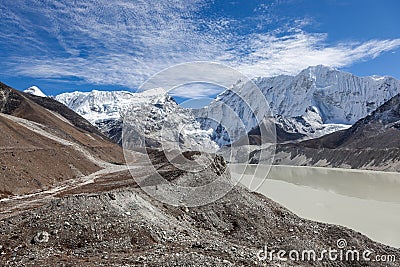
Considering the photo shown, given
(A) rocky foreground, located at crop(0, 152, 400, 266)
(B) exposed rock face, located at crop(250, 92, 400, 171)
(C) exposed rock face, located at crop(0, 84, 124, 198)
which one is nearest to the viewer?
(A) rocky foreground, located at crop(0, 152, 400, 266)

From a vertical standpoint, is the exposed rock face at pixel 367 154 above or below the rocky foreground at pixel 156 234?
below

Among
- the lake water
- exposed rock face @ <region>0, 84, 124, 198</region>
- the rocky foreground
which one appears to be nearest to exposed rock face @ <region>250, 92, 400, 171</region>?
the lake water

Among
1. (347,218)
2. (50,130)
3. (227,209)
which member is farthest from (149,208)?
(50,130)

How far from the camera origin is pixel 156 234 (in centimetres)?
1928

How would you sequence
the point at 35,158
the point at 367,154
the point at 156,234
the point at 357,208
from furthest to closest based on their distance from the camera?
the point at 367,154
the point at 35,158
the point at 357,208
the point at 156,234

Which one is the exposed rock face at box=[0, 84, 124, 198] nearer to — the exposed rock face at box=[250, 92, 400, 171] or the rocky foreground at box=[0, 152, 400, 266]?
the rocky foreground at box=[0, 152, 400, 266]

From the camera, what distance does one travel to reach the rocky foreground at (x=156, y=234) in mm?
15859

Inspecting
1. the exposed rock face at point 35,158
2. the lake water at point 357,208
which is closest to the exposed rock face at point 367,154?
the lake water at point 357,208

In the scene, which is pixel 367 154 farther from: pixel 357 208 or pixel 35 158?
pixel 35 158

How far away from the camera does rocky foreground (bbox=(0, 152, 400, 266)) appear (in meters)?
15.9

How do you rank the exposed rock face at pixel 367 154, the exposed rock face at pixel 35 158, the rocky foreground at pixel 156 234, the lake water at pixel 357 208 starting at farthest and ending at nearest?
the exposed rock face at pixel 367 154 < the exposed rock face at pixel 35 158 < the lake water at pixel 357 208 < the rocky foreground at pixel 156 234

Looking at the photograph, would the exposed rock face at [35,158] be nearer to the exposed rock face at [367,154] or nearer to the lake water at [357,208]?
the lake water at [357,208]

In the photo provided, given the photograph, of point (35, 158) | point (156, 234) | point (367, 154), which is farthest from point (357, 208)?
A: point (367, 154)


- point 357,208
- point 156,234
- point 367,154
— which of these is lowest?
point 367,154
